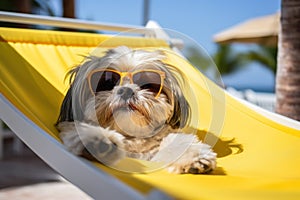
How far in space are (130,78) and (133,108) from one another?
119 mm

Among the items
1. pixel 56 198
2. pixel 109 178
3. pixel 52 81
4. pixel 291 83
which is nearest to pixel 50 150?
pixel 109 178

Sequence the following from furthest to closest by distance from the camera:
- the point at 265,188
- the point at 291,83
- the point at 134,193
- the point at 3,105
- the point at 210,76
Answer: the point at 291,83 → the point at 210,76 → the point at 3,105 → the point at 265,188 → the point at 134,193

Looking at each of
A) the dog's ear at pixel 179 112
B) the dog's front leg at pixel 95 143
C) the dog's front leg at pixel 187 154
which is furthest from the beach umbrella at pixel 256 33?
the dog's front leg at pixel 95 143

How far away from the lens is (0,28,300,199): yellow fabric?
0.95 meters

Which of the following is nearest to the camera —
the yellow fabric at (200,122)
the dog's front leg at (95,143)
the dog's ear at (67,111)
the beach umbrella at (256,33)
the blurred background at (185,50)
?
the yellow fabric at (200,122)

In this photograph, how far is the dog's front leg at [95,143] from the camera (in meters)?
1.09

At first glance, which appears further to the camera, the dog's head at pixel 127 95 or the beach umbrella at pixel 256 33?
the beach umbrella at pixel 256 33

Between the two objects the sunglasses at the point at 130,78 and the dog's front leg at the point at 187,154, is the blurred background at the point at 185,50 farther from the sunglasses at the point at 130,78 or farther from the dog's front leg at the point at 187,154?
the dog's front leg at the point at 187,154

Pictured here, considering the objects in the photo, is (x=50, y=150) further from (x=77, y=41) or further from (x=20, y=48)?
(x=77, y=41)

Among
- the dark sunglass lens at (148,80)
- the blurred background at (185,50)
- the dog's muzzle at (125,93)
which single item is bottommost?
the blurred background at (185,50)

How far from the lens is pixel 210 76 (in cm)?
196

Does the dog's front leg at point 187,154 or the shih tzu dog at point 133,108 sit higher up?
the shih tzu dog at point 133,108

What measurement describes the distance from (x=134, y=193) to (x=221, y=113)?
Result: 0.94 m

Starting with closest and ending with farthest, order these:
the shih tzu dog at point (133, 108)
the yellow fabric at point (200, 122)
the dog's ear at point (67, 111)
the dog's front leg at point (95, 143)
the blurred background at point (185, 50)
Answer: the yellow fabric at point (200, 122) → the dog's front leg at point (95, 143) → the shih tzu dog at point (133, 108) → the dog's ear at point (67, 111) → the blurred background at point (185, 50)
